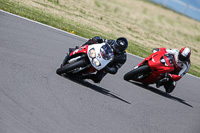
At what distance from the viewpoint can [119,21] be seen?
79.8 ft

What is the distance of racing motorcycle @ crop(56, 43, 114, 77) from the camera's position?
26.5ft

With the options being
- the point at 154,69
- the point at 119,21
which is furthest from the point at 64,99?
the point at 119,21

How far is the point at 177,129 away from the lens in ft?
25.7

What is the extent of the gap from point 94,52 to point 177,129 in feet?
7.78

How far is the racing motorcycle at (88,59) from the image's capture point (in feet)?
26.5

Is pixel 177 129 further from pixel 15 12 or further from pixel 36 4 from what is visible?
pixel 36 4

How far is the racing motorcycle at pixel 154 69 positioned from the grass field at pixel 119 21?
18.1 feet

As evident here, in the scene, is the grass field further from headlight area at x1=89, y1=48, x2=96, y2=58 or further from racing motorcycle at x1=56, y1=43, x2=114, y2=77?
headlight area at x1=89, y1=48, x2=96, y2=58

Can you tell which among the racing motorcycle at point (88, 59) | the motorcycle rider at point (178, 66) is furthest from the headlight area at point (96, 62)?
the motorcycle rider at point (178, 66)

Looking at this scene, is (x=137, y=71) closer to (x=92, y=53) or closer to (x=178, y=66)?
(x=178, y=66)

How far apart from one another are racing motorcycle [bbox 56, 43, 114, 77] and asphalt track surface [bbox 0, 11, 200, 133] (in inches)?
11.3

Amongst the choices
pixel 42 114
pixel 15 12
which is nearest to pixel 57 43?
pixel 15 12

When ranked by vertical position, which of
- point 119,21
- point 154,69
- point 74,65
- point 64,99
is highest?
point 74,65

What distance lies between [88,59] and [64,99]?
1.57 m
